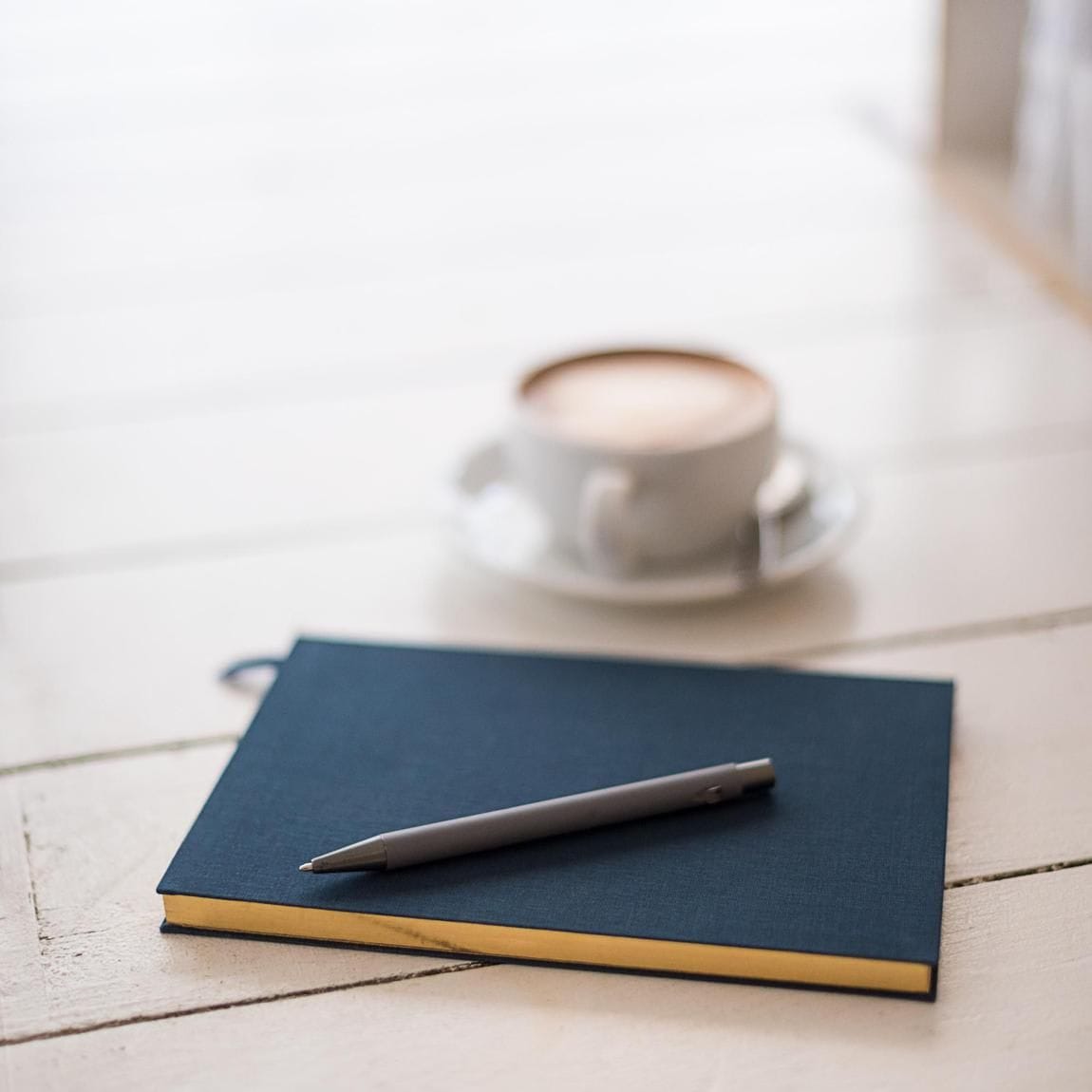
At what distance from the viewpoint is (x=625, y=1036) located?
46 centimetres

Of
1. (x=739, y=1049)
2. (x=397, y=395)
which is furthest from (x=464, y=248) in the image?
(x=739, y=1049)

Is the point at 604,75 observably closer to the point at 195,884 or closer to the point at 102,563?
the point at 102,563

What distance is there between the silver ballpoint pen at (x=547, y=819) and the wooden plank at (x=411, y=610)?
0.44ft

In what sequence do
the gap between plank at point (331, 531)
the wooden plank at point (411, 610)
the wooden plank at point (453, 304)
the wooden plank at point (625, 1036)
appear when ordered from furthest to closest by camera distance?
the wooden plank at point (453, 304) < the gap between plank at point (331, 531) < the wooden plank at point (411, 610) < the wooden plank at point (625, 1036)

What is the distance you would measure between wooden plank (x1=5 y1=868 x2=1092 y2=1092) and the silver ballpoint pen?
43mm

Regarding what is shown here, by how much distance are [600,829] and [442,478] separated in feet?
0.97

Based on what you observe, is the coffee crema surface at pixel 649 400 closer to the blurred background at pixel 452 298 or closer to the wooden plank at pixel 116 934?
the blurred background at pixel 452 298

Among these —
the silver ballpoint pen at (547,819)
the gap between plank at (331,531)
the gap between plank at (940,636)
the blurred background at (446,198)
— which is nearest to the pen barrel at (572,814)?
the silver ballpoint pen at (547,819)

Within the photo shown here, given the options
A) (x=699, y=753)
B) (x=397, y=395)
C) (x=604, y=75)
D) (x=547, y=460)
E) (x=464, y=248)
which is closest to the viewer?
(x=699, y=753)

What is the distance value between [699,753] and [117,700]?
0.26 m

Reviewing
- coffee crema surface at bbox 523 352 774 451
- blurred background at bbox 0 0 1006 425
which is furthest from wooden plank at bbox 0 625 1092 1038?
blurred background at bbox 0 0 1006 425

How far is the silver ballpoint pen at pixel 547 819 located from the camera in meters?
0.51

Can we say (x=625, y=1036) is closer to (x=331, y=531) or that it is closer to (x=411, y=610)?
(x=411, y=610)

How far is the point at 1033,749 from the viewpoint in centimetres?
59
